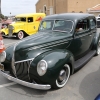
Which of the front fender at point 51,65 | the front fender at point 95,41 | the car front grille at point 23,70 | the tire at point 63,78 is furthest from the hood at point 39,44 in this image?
the front fender at point 95,41

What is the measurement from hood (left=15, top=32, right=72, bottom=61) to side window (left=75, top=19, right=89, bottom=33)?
515 mm

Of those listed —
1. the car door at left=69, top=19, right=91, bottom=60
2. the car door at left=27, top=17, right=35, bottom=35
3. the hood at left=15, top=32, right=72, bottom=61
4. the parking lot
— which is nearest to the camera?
the parking lot

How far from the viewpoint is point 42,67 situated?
3.17 meters

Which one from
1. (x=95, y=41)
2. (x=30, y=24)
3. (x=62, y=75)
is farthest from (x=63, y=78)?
(x=30, y=24)

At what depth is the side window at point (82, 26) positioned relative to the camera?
186 inches

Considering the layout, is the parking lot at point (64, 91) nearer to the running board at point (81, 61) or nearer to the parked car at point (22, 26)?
the running board at point (81, 61)

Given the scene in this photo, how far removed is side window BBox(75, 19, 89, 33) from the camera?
4.72 metres

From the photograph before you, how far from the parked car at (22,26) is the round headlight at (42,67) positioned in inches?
337

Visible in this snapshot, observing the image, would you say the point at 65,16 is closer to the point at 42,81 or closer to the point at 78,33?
the point at 78,33

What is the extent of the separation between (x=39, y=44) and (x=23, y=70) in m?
0.76

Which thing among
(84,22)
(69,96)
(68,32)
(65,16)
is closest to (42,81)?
(69,96)

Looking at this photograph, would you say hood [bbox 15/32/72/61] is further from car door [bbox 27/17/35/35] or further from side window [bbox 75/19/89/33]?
car door [bbox 27/17/35/35]

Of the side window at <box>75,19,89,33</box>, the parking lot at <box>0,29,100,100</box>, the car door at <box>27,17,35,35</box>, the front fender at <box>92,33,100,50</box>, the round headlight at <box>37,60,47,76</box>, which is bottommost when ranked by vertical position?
the parking lot at <box>0,29,100,100</box>

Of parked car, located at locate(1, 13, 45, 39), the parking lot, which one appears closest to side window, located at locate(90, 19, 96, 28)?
the parking lot
